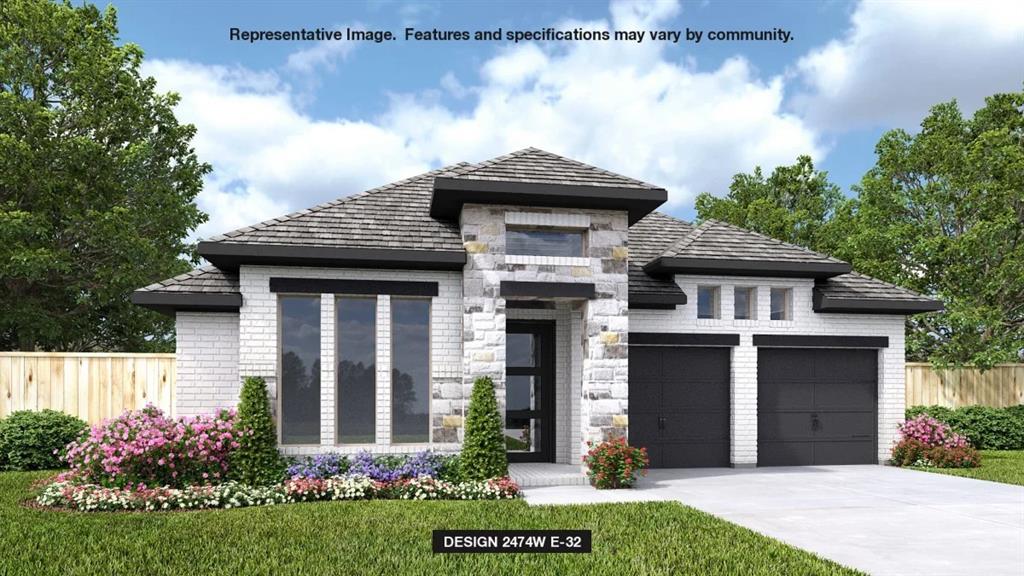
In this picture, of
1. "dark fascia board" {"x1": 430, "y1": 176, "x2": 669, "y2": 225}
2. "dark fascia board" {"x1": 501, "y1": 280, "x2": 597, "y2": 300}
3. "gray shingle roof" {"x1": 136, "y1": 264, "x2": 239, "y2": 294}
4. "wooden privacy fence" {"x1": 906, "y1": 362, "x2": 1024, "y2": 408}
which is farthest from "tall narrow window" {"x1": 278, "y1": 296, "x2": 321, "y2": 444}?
"wooden privacy fence" {"x1": 906, "y1": 362, "x2": 1024, "y2": 408}

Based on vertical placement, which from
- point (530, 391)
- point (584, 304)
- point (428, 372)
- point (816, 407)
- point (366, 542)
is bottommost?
point (366, 542)

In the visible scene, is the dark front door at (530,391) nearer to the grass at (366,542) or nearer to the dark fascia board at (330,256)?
the dark fascia board at (330,256)

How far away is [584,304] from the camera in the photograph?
12.9 metres

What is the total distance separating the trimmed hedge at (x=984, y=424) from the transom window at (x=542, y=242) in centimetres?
1032

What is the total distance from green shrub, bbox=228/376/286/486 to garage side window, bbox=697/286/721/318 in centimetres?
853

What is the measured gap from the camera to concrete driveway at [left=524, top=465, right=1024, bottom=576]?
7.91 metres

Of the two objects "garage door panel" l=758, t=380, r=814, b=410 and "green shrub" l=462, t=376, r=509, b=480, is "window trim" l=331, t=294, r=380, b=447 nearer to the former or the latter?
"green shrub" l=462, t=376, r=509, b=480

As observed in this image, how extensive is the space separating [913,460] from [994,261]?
8.35 metres

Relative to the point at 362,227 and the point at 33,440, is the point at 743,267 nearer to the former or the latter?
the point at 362,227

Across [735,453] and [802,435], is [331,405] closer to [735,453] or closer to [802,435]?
[735,453]

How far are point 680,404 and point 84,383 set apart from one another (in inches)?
496

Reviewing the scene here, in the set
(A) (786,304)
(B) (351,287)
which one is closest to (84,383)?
(B) (351,287)

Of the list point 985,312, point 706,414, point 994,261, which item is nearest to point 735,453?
point 706,414

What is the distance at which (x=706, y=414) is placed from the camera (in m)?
15.1
